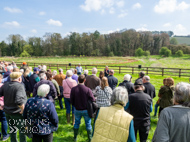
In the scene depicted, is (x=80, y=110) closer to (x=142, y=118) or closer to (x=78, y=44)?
(x=142, y=118)

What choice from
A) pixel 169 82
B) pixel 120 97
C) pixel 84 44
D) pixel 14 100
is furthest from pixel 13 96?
pixel 84 44

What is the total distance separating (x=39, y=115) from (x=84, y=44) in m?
71.9

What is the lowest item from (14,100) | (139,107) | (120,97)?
(139,107)

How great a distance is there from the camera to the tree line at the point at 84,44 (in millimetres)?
67119

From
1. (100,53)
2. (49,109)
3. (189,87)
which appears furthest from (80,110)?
(100,53)

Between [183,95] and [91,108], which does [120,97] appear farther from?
[91,108]

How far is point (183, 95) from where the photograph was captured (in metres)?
1.67

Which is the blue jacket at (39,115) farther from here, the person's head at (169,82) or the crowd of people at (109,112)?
the person's head at (169,82)

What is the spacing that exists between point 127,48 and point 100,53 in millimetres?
17133

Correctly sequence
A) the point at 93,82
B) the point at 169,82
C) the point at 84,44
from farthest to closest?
the point at 84,44 → the point at 93,82 → the point at 169,82

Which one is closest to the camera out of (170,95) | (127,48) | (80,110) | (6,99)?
(6,99)

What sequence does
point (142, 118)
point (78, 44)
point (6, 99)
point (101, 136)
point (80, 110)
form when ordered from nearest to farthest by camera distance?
1. point (101, 136)
2. point (142, 118)
3. point (6, 99)
4. point (80, 110)
5. point (78, 44)

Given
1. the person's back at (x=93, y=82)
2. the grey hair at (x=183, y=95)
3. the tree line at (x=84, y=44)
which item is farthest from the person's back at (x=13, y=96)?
the tree line at (x=84, y=44)

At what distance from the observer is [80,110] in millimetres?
3648
